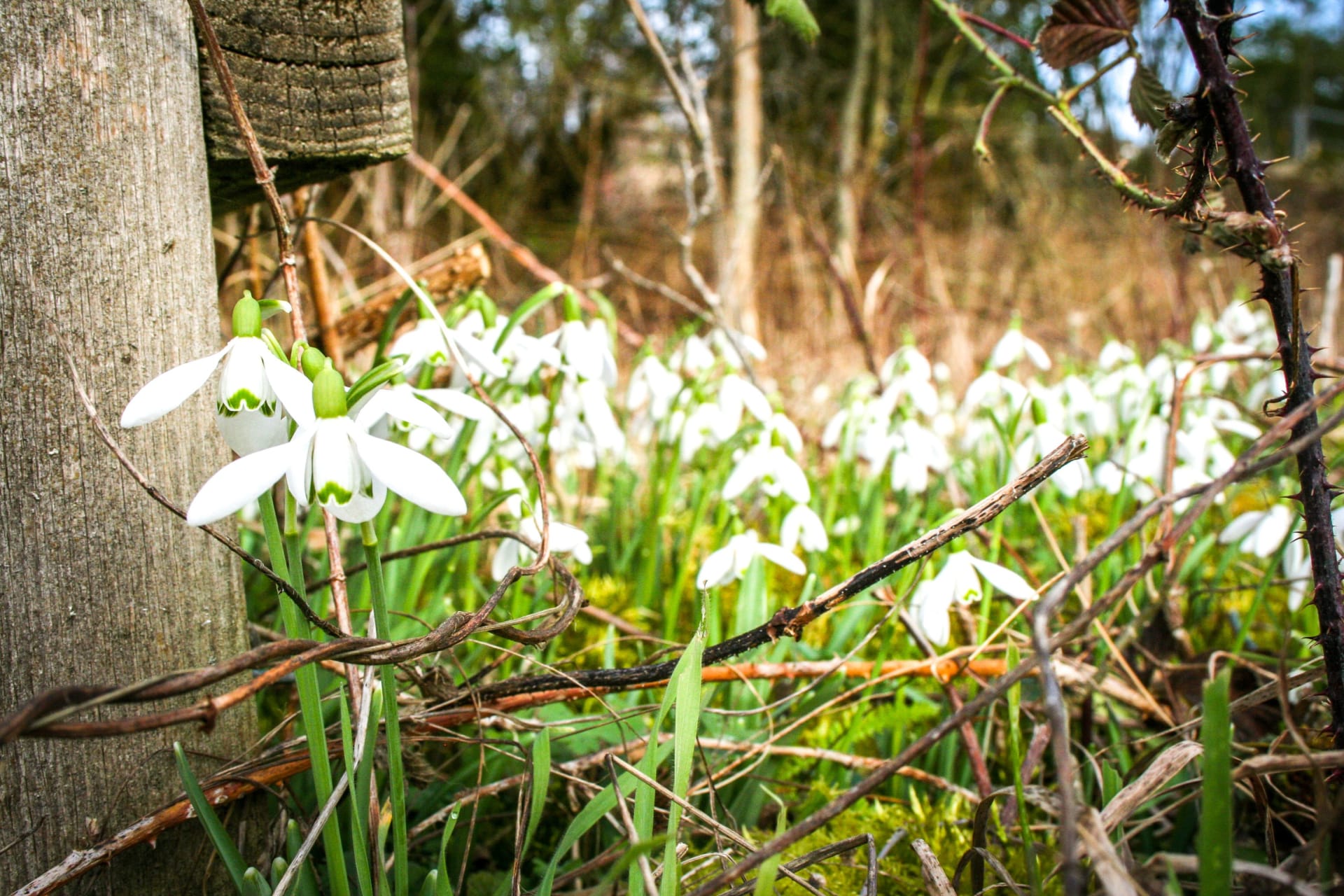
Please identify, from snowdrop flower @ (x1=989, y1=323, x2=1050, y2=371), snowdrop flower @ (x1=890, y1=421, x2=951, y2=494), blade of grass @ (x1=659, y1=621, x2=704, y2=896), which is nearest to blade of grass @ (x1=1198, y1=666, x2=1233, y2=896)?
blade of grass @ (x1=659, y1=621, x2=704, y2=896)

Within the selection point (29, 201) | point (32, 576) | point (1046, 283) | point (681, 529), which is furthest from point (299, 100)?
point (1046, 283)

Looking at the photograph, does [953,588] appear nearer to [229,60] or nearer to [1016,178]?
[229,60]

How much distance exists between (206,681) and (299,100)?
A: 30.3 inches

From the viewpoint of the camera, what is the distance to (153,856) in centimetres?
88

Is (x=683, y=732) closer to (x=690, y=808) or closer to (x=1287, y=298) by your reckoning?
(x=690, y=808)

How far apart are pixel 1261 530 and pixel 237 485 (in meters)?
1.84

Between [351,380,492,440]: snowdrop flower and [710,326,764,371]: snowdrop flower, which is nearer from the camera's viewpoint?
[351,380,492,440]: snowdrop flower

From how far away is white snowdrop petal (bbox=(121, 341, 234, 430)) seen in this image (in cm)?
68

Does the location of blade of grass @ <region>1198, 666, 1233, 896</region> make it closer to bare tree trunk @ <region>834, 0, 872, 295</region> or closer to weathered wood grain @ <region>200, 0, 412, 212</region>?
weathered wood grain @ <region>200, 0, 412, 212</region>

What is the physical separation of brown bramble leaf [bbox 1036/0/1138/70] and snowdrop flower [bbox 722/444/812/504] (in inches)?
32.9

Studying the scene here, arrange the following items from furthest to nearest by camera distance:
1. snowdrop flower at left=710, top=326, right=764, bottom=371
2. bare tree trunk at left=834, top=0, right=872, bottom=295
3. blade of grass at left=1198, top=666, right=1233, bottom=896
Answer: bare tree trunk at left=834, top=0, right=872, bottom=295 → snowdrop flower at left=710, top=326, right=764, bottom=371 → blade of grass at left=1198, top=666, right=1233, bottom=896

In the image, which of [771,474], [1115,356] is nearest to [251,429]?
[771,474]

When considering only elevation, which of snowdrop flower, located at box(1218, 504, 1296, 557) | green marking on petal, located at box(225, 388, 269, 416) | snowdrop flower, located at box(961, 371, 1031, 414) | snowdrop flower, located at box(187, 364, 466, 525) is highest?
green marking on petal, located at box(225, 388, 269, 416)

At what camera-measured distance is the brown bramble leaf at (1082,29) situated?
97 centimetres
